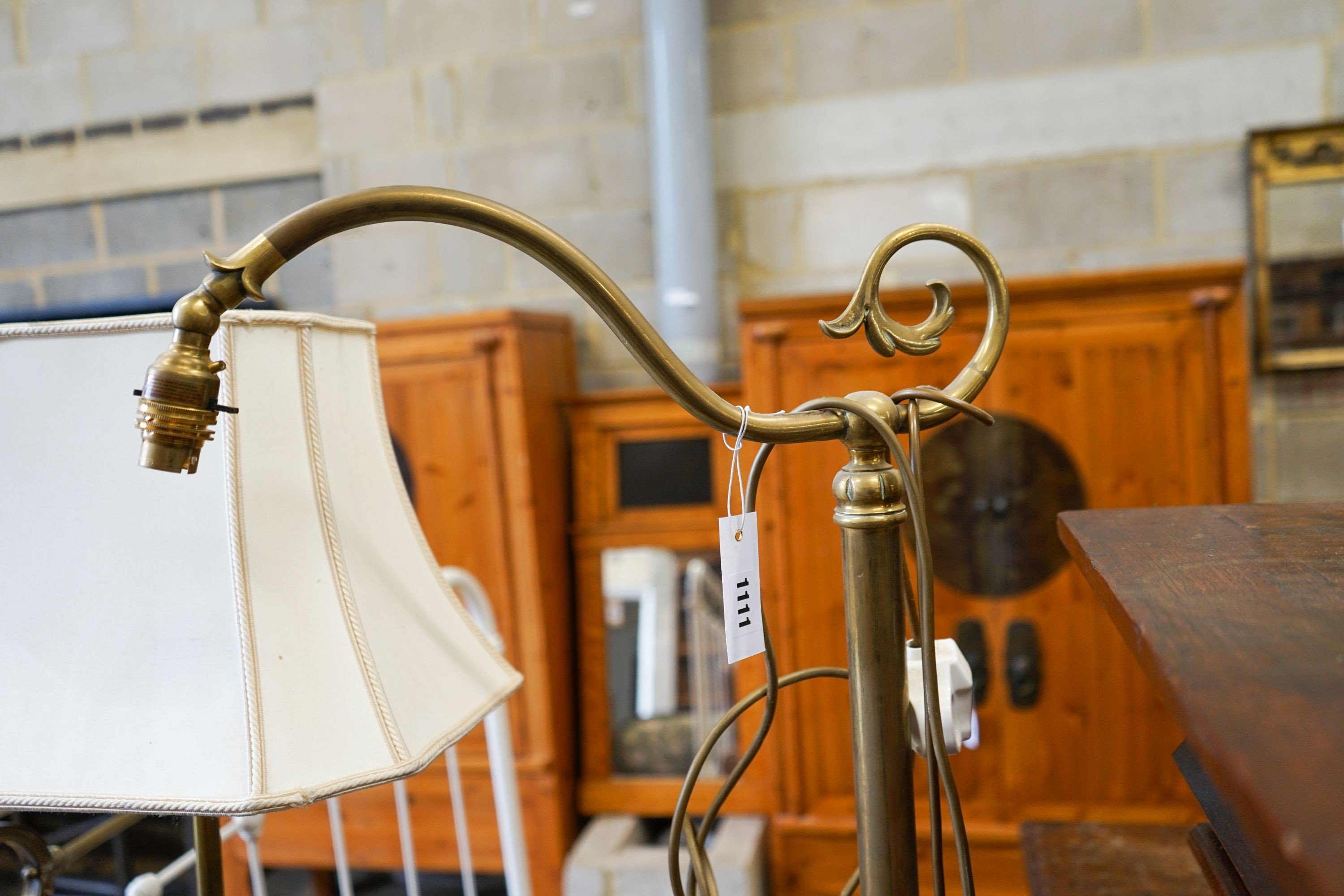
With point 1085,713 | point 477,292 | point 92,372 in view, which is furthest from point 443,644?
point 477,292

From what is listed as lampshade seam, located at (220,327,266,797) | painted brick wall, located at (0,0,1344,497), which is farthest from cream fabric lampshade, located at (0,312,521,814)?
painted brick wall, located at (0,0,1344,497)

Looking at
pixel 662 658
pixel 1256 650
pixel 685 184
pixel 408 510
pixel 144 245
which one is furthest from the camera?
pixel 144 245

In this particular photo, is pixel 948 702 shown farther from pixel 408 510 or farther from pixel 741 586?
pixel 408 510

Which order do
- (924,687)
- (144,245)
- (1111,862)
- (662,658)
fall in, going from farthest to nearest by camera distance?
(144,245), (662,658), (1111,862), (924,687)

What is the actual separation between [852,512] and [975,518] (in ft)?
5.44

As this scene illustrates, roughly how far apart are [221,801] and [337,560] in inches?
6.2

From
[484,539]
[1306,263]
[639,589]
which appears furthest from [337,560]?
[1306,263]

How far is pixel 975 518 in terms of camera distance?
2.08m

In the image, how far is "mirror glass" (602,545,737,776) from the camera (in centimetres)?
234

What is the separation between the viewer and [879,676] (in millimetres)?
518

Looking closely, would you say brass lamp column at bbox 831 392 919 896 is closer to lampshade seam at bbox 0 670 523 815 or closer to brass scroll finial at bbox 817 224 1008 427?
brass scroll finial at bbox 817 224 1008 427

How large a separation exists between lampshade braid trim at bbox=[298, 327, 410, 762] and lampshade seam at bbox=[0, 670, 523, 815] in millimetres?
18

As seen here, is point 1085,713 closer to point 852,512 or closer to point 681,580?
point 681,580

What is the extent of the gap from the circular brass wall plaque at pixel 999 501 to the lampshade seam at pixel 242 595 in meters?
1.68
